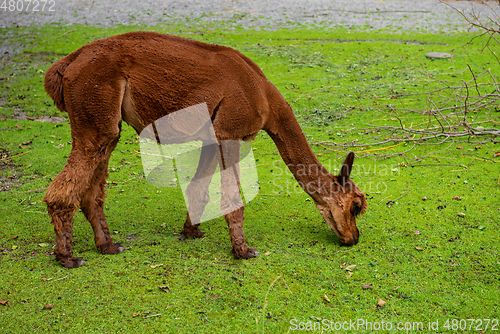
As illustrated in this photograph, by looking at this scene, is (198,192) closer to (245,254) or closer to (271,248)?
(245,254)

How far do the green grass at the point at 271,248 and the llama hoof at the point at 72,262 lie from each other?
0.24 ft

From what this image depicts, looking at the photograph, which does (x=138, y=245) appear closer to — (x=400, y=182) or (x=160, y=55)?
(x=160, y=55)

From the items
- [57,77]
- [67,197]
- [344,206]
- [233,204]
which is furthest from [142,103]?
[344,206]

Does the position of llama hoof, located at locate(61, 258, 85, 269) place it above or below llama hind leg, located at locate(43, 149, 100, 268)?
below

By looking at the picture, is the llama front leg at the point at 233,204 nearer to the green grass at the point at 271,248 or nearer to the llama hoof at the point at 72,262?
Result: the green grass at the point at 271,248

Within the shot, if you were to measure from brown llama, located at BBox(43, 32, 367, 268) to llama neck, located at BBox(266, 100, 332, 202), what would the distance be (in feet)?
0.05

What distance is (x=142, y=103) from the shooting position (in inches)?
187

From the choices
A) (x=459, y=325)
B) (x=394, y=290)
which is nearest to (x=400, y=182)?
(x=394, y=290)

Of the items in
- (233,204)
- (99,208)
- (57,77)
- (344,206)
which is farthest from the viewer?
(344,206)

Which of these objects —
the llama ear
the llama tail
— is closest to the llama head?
the llama ear

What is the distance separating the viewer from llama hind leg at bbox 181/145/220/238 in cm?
559

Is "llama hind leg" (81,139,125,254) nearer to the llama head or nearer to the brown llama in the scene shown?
the brown llama

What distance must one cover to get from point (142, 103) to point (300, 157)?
2.17 m

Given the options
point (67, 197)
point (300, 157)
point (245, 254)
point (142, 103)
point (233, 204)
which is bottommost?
point (245, 254)
